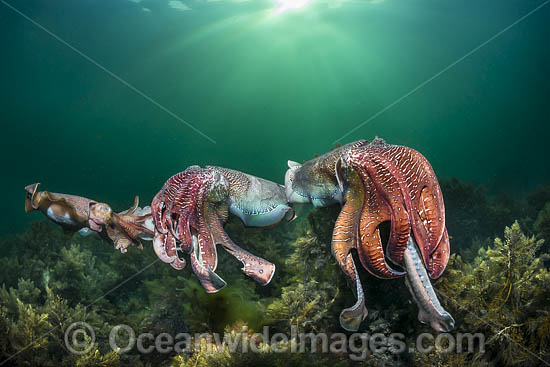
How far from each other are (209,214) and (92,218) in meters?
1.32

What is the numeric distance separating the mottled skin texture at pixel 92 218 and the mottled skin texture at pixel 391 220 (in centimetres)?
192

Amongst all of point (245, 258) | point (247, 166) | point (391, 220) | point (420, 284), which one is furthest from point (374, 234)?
point (247, 166)

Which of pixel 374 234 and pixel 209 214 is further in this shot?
pixel 209 214

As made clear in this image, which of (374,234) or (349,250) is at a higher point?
(374,234)

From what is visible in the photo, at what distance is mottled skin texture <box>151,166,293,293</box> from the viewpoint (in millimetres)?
1909

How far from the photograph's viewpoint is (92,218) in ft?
8.54

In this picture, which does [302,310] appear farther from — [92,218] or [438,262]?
[92,218]

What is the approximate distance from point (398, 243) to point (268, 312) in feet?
4.25

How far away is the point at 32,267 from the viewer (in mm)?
4777

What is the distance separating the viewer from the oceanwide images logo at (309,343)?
1.87m

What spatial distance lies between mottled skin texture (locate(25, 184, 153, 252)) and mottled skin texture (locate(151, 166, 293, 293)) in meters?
0.63

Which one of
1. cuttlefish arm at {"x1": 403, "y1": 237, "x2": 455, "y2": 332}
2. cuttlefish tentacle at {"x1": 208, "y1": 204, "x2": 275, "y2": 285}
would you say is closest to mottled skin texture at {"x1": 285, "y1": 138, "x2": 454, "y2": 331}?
cuttlefish arm at {"x1": 403, "y1": 237, "x2": 455, "y2": 332}

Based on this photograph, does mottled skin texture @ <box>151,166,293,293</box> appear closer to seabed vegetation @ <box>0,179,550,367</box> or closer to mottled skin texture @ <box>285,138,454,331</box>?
seabed vegetation @ <box>0,179,550,367</box>

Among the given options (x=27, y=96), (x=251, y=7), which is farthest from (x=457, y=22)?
(x=27, y=96)
